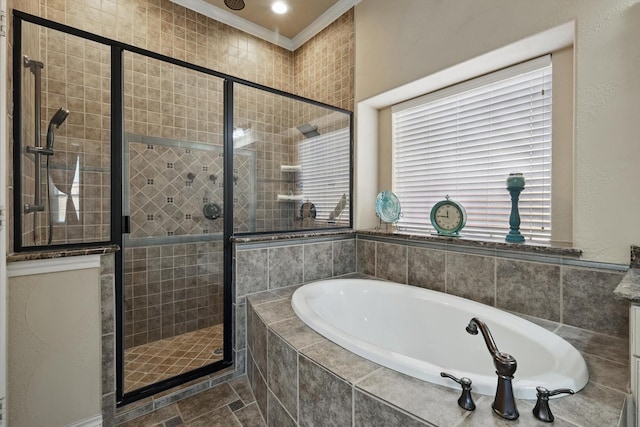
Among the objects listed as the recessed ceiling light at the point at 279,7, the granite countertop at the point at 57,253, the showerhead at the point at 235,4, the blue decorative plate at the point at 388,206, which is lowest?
the granite countertop at the point at 57,253

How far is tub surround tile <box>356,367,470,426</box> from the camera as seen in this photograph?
2.70ft

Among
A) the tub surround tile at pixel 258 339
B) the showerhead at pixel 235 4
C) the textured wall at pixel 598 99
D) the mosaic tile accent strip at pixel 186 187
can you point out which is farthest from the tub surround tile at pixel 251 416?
the showerhead at pixel 235 4

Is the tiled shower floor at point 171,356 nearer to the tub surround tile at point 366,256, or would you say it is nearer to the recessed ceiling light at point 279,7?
the tub surround tile at point 366,256

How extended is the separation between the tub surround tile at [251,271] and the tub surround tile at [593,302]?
170 cm

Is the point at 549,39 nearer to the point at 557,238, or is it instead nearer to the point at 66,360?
the point at 557,238

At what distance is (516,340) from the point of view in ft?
4.40

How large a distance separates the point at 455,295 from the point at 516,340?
0.53 m

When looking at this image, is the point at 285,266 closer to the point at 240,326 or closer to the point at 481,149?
the point at 240,326

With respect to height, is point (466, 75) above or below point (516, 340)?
above

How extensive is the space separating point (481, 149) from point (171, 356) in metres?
2.58

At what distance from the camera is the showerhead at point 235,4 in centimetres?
259

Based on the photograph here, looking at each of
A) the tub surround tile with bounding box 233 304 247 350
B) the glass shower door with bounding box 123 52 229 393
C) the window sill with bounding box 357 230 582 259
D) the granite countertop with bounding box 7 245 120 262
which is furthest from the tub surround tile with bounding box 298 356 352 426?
the window sill with bounding box 357 230 582 259

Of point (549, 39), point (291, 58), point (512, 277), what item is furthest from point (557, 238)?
point (291, 58)

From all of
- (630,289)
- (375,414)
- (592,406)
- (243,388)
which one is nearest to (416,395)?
(375,414)
